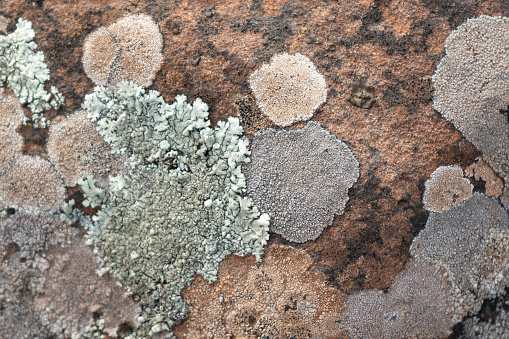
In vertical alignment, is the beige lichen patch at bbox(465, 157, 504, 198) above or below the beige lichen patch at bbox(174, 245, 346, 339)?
above

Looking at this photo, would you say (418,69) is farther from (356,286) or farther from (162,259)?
(162,259)

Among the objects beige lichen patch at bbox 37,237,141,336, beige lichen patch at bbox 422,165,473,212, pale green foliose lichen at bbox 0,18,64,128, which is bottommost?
beige lichen patch at bbox 37,237,141,336

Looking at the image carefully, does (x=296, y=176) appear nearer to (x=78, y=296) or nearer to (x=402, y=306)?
(x=402, y=306)

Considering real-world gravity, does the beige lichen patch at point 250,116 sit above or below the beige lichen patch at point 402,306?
above

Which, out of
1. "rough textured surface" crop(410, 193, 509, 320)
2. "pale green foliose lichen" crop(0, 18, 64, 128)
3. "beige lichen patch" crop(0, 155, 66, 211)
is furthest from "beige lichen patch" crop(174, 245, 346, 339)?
"pale green foliose lichen" crop(0, 18, 64, 128)

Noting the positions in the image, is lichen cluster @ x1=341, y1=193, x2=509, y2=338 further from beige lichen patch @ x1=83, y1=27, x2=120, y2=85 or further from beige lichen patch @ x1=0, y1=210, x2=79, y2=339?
beige lichen patch @ x1=83, y1=27, x2=120, y2=85

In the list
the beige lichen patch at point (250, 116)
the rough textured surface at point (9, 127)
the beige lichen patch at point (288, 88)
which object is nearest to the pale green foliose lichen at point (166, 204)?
the beige lichen patch at point (250, 116)

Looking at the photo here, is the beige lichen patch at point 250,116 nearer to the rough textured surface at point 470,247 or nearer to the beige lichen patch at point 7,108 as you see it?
the rough textured surface at point 470,247
